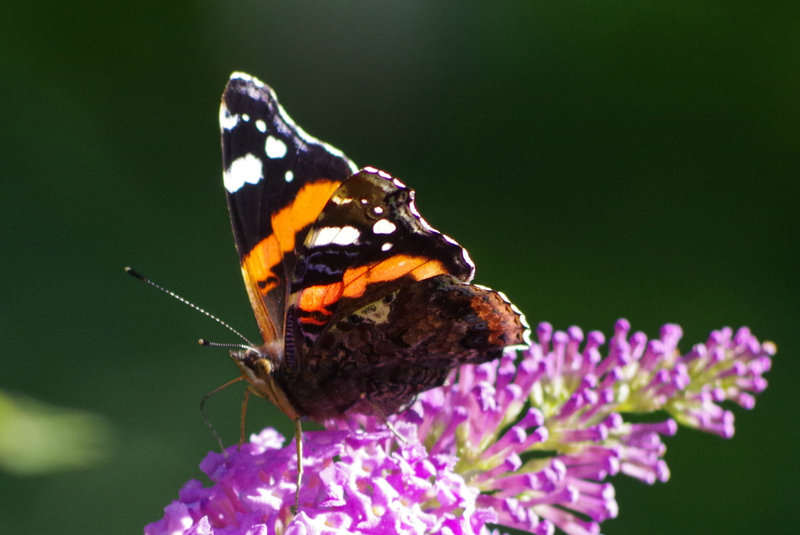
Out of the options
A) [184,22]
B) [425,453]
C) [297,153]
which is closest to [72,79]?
[184,22]

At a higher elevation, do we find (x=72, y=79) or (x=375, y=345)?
(x=72, y=79)

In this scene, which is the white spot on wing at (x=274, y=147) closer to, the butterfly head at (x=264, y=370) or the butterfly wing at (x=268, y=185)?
Result: the butterfly wing at (x=268, y=185)

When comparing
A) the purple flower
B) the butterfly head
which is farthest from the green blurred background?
the butterfly head

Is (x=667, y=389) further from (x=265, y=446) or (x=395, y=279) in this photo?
(x=265, y=446)

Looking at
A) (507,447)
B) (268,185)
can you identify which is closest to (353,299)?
(268,185)

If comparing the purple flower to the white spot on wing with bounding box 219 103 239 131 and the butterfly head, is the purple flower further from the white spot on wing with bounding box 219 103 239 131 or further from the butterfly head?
the white spot on wing with bounding box 219 103 239 131
